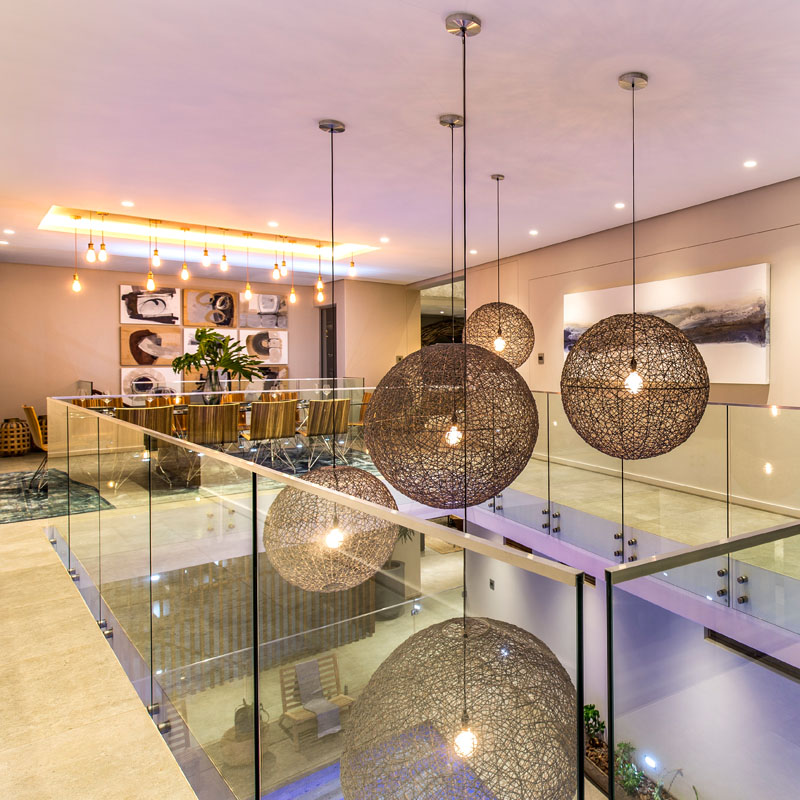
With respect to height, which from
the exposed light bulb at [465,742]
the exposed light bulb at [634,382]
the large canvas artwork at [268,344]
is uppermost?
the large canvas artwork at [268,344]

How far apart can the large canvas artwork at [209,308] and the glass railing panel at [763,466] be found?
9263 millimetres

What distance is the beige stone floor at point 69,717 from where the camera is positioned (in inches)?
87.7

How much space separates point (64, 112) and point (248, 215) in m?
2.76

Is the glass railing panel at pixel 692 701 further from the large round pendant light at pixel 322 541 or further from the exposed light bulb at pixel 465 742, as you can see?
the large round pendant light at pixel 322 541

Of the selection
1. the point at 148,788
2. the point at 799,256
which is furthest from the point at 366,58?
the point at 799,256

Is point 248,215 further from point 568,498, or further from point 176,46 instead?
point 568,498

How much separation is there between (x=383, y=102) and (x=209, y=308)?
8711 millimetres

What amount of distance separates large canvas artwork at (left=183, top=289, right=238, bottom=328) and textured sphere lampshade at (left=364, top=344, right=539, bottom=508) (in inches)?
379

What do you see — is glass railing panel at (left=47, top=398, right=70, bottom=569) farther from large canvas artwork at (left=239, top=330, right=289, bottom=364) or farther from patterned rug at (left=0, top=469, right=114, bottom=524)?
large canvas artwork at (left=239, top=330, right=289, bottom=364)

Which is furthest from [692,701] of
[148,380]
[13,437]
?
[148,380]

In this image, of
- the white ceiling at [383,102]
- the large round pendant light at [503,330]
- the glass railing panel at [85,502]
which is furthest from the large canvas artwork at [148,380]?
the large round pendant light at [503,330]

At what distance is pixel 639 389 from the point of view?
10.5ft

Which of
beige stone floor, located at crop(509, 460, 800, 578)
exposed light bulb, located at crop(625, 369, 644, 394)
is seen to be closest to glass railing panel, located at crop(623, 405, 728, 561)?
beige stone floor, located at crop(509, 460, 800, 578)

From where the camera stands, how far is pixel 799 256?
5223 millimetres
